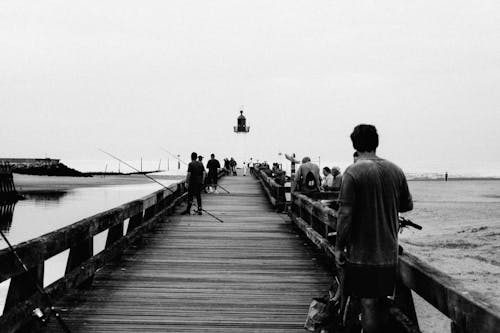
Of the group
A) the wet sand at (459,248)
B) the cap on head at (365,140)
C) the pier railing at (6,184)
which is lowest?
the wet sand at (459,248)

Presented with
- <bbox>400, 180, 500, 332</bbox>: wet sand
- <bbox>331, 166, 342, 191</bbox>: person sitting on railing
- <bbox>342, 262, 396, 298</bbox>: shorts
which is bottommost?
<bbox>400, 180, 500, 332</bbox>: wet sand

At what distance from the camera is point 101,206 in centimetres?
3912

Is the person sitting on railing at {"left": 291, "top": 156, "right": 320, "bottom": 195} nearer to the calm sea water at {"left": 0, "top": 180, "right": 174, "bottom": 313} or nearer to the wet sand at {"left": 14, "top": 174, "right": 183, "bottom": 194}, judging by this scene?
the calm sea water at {"left": 0, "top": 180, "right": 174, "bottom": 313}

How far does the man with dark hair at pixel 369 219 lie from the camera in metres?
3.79

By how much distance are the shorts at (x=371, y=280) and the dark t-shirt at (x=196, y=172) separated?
428 inches

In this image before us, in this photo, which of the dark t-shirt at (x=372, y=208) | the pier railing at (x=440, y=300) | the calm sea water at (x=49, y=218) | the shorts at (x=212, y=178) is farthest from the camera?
the shorts at (x=212, y=178)

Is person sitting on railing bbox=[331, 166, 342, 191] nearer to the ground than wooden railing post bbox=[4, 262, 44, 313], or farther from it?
farther from it

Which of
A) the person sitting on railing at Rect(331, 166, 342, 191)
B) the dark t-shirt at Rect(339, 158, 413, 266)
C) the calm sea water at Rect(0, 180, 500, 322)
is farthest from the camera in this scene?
the calm sea water at Rect(0, 180, 500, 322)

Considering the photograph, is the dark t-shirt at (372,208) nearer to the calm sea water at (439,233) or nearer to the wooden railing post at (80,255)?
the calm sea water at (439,233)

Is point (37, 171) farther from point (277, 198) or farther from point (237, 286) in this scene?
point (237, 286)

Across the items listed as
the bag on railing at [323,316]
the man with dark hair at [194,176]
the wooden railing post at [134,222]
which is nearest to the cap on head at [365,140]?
the bag on railing at [323,316]

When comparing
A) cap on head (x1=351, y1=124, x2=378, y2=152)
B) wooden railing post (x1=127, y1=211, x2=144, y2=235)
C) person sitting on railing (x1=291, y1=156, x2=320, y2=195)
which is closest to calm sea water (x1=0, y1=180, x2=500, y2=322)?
cap on head (x1=351, y1=124, x2=378, y2=152)

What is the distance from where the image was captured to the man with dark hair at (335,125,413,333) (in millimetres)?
3793

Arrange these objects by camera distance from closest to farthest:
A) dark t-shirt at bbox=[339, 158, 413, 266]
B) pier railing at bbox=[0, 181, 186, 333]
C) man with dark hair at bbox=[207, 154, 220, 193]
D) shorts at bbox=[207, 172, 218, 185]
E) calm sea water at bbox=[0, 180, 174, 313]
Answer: dark t-shirt at bbox=[339, 158, 413, 266] < pier railing at bbox=[0, 181, 186, 333] < calm sea water at bbox=[0, 180, 174, 313] < man with dark hair at bbox=[207, 154, 220, 193] < shorts at bbox=[207, 172, 218, 185]
